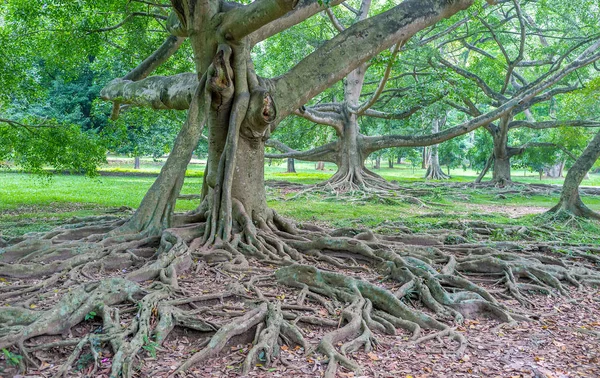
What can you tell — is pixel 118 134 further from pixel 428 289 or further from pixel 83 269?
pixel 428 289

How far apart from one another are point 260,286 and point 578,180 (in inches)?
289

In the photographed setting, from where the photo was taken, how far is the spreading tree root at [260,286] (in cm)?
388

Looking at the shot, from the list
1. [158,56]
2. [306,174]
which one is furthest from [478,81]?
[306,174]

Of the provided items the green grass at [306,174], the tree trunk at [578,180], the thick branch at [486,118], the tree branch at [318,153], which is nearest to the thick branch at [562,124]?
the thick branch at [486,118]

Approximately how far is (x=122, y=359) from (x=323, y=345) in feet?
4.82

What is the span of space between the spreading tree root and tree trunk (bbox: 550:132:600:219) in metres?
2.91

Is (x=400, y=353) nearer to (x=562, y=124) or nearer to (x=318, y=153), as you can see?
(x=318, y=153)

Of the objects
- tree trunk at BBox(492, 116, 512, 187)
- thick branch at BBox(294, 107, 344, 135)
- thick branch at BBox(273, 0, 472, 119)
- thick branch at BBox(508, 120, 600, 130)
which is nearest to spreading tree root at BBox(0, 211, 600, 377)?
thick branch at BBox(273, 0, 472, 119)

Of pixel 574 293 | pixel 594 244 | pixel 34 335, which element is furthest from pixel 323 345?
pixel 594 244

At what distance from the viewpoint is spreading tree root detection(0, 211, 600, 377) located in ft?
12.7

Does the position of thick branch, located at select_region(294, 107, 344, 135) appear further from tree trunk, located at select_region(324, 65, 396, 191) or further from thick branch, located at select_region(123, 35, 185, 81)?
thick branch, located at select_region(123, 35, 185, 81)

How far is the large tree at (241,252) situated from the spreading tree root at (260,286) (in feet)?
0.06

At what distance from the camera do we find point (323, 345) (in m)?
3.89

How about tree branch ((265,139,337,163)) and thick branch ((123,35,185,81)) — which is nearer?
thick branch ((123,35,185,81))
